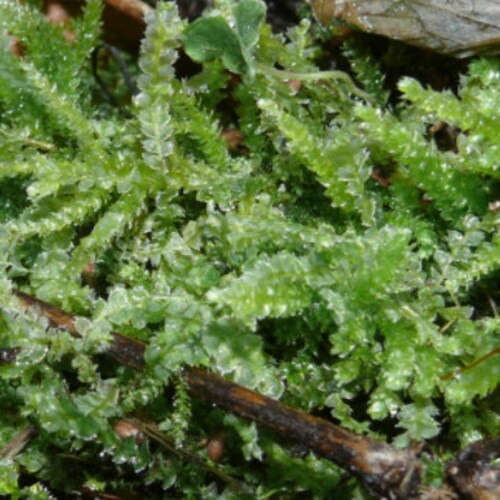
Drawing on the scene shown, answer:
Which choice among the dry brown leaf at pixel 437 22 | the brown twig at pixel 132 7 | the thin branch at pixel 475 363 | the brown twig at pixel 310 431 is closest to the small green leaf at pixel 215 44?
the dry brown leaf at pixel 437 22

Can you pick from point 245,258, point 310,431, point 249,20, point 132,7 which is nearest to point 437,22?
point 249,20

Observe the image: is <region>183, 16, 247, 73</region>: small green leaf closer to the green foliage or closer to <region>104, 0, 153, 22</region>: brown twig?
the green foliage

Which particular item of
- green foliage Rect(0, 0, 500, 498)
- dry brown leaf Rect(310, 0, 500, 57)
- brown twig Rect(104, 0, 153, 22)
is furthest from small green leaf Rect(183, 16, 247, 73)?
brown twig Rect(104, 0, 153, 22)

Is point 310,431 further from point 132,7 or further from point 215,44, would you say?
Result: point 132,7

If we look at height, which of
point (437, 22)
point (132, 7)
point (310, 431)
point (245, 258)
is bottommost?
Result: point (310, 431)

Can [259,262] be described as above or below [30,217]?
above

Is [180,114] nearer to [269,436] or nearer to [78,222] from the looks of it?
[78,222]

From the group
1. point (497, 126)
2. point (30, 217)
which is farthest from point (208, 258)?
point (497, 126)
